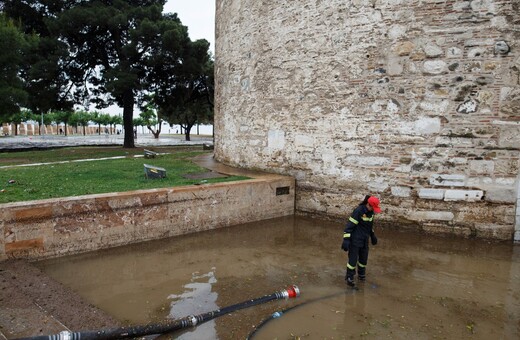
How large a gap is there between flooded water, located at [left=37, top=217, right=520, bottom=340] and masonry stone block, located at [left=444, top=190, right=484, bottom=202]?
715mm

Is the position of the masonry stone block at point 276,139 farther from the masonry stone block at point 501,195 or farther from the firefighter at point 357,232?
the firefighter at point 357,232

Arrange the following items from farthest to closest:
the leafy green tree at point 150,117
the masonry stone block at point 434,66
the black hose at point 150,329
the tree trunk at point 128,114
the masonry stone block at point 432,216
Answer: the leafy green tree at point 150,117 → the tree trunk at point 128,114 → the masonry stone block at point 432,216 → the masonry stone block at point 434,66 → the black hose at point 150,329

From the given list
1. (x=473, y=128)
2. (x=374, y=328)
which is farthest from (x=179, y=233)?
(x=473, y=128)

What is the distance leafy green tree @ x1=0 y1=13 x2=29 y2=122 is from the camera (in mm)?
12109

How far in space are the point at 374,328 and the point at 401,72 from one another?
4886 millimetres

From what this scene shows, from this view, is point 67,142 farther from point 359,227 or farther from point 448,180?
point 359,227

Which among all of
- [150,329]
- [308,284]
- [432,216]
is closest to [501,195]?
[432,216]

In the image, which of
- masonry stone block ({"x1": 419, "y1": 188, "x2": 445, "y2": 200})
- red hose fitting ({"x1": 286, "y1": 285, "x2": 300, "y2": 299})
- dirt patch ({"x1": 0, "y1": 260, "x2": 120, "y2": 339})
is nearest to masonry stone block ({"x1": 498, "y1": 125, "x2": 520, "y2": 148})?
masonry stone block ({"x1": 419, "y1": 188, "x2": 445, "y2": 200})

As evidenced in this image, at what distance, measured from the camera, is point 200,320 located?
3.59 m

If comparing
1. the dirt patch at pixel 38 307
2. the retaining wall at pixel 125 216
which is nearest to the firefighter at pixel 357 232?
the dirt patch at pixel 38 307

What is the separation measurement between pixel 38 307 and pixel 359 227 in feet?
11.5

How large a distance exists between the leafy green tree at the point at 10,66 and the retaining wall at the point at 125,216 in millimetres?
9247

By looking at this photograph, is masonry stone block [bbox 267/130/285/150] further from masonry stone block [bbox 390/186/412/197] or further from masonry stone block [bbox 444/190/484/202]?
masonry stone block [bbox 444/190/484/202]

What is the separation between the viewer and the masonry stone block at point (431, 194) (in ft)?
22.3
